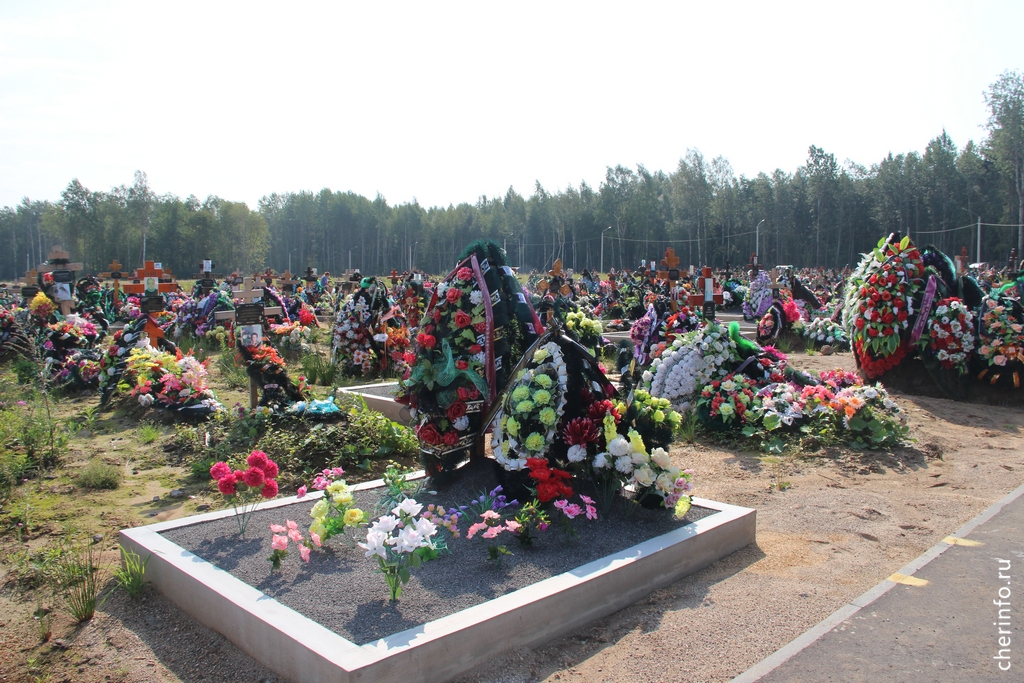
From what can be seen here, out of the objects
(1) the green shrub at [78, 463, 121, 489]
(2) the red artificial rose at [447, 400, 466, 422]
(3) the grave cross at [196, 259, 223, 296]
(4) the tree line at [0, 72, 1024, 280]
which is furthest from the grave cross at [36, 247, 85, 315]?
(4) the tree line at [0, 72, 1024, 280]

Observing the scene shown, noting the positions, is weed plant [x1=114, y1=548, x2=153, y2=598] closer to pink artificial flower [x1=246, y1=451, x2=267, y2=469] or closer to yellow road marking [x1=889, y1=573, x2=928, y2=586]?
pink artificial flower [x1=246, y1=451, x2=267, y2=469]

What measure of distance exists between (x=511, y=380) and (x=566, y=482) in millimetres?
844

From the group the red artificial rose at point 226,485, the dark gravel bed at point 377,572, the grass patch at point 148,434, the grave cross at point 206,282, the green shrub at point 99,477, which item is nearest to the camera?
Result: the dark gravel bed at point 377,572

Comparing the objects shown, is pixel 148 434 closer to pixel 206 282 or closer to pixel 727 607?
pixel 727 607

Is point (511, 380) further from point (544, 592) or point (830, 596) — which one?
point (830, 596)

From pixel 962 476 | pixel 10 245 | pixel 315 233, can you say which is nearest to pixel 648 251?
pixel 315 233

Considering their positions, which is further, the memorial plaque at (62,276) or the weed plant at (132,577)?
the memorial plaque at (62,276)

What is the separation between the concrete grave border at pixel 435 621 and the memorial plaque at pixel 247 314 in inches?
140

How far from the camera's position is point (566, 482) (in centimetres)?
499

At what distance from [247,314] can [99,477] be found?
245 centimetres

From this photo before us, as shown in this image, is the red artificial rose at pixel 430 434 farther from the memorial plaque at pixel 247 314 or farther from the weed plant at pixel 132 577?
the memorial plaque at pixel 247 314

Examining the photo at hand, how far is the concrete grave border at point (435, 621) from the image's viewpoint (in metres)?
3.04

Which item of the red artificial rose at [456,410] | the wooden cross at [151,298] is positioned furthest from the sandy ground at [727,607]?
the wooden cross at [151,298]

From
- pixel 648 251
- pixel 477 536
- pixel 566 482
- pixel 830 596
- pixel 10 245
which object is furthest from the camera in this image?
pixel 10 245
